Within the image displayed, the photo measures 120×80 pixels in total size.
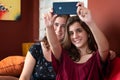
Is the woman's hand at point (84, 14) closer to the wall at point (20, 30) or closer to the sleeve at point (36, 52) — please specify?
the sleeve at point (36, 52)

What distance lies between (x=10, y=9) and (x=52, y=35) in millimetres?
1622

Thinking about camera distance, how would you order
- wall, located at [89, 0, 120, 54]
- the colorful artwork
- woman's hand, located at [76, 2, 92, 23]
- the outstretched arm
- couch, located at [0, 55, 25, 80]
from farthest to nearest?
the colorful artwork → couch, located at [0, 55, 25, 80] → the outstretched arm → wall, located at [89, 0, 120, 54] → woman's hand, located at [76, 2, 92, 23]

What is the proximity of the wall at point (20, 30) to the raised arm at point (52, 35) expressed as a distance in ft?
5.13

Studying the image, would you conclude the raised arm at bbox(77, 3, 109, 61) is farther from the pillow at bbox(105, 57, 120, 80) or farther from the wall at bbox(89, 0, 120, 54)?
the wall at bbox(89, 0, 120, 54)

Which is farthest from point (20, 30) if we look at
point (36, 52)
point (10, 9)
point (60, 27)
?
point (60, 27)

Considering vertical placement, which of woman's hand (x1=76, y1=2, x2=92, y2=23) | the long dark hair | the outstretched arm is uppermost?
woman's hand (x1=76, y1=2, x2=92, y2=23)

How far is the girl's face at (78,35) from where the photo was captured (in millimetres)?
1412

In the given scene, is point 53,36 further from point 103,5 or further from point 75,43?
point 103,5

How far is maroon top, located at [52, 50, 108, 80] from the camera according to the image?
1.35 metres

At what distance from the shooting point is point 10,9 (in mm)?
2885

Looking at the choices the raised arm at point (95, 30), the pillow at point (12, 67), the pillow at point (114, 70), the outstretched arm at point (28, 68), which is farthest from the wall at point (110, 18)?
the pillow at point (12, 67)

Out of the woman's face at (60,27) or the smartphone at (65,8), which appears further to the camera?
the woman's face at (60,27)

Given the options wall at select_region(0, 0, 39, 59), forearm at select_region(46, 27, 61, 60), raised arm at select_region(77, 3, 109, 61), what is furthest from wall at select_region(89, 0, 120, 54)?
wall at select_region(0, 0, 39, 59)

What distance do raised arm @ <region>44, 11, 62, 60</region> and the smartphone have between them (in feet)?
0.38
